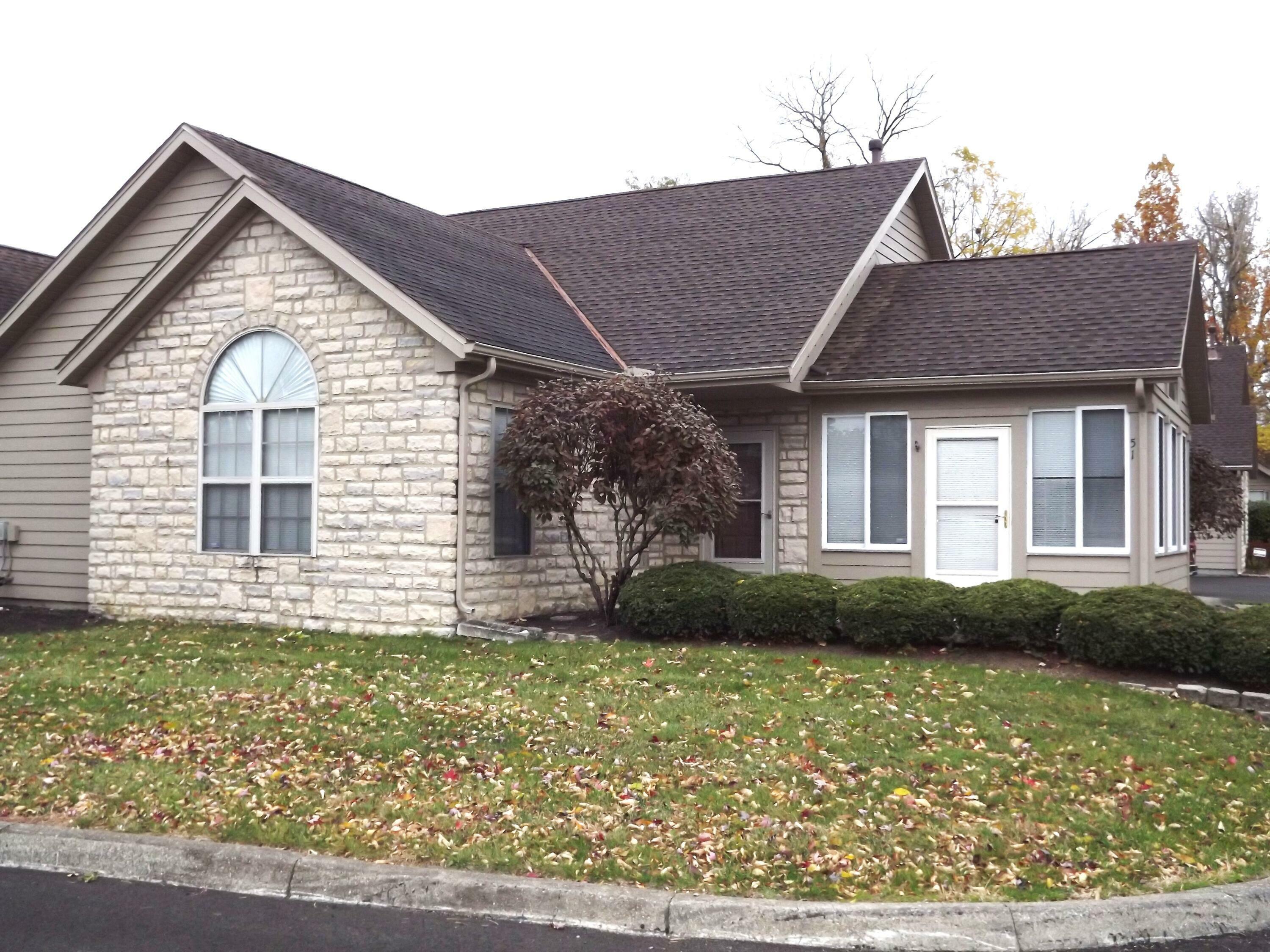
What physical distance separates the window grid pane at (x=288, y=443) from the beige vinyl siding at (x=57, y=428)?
12.0 ft

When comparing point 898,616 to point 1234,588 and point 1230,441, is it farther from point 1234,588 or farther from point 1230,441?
point 1230,441

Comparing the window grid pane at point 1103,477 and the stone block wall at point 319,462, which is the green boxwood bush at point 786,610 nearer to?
the stone block wall at point 319,462

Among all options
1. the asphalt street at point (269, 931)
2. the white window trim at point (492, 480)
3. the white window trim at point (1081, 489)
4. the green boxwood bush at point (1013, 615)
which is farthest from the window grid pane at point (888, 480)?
the asphalt street at point (269, 931)

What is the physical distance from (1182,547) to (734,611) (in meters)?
8.45

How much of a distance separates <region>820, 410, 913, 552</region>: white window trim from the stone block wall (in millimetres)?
4898

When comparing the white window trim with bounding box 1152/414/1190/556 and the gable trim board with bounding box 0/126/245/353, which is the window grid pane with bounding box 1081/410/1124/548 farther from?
the gable trim board with bounding box 0/126/245/353

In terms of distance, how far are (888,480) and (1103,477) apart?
2.43 meters

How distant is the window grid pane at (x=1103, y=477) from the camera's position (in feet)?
45.4

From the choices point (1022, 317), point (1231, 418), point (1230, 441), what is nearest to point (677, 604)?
point (1022, 317)

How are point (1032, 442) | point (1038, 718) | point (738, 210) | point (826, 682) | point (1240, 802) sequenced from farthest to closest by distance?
point (738, 210) < point (1032, 442) < point (826, 682) < point (1038, 718) < point (1240, 802)

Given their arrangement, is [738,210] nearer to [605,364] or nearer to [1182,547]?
[605,364]

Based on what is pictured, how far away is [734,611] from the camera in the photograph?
12320 millimetres

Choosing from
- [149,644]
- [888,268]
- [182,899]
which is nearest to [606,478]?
[149,644]

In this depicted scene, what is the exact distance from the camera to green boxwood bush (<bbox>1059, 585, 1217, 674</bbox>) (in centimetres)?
1044
